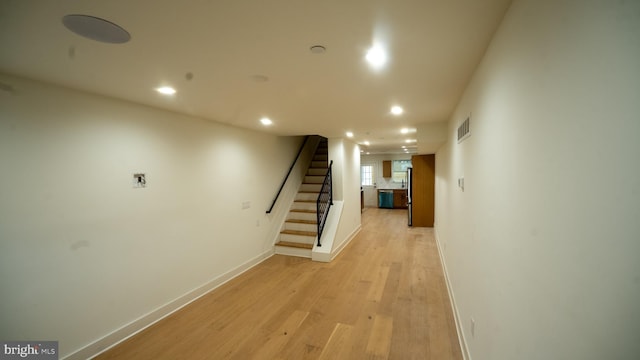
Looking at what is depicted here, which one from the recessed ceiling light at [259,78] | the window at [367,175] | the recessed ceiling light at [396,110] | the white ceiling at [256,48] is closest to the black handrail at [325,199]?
the recessed ceiling light at [396,110]

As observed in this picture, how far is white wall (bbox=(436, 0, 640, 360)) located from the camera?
0.51m

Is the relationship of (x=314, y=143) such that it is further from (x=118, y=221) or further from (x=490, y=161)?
(x=490, y=161)

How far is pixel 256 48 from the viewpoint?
1491mm

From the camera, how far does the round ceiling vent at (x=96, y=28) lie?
Result: 1180mm

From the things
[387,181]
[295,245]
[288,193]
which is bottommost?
[295,245]

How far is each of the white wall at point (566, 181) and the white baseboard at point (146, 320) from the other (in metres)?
3.16

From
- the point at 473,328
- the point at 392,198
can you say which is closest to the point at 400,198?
the point at 392,198

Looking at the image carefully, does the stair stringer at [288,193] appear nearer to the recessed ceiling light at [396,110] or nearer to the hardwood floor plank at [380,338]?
the hardwood floor plank at [380,338]

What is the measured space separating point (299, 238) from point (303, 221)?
367 mm

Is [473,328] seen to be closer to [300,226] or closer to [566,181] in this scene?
[566,181]

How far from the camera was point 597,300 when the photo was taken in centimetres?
58

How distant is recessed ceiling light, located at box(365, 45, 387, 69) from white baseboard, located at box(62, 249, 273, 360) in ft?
10.9

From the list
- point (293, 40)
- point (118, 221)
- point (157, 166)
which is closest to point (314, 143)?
point (157, 166)

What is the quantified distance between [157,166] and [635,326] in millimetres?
3438
